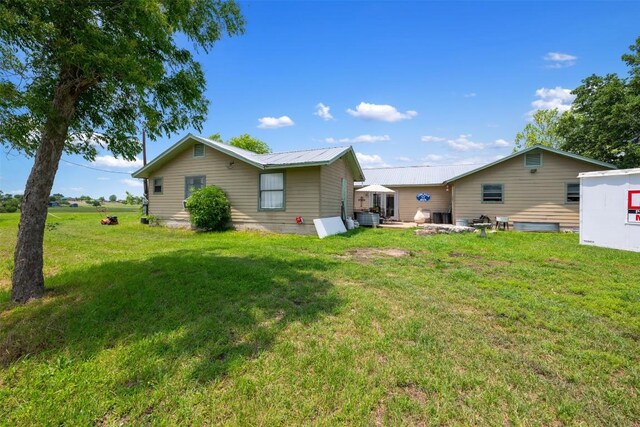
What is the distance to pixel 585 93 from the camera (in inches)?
694

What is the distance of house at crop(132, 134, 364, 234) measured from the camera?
448 inches

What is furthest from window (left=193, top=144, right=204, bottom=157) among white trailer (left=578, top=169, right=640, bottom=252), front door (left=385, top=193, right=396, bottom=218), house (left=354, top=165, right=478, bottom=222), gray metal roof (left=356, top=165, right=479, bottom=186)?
white trailer (left=578, top=169, right=640, bottom=252)

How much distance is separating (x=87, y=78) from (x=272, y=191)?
26.6 feet

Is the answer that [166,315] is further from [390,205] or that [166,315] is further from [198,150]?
[390,205]

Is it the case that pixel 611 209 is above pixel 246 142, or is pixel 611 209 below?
below

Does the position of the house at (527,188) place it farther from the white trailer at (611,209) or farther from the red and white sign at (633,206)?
the red and white sign at (633,206)

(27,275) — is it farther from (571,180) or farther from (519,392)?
(571,180)

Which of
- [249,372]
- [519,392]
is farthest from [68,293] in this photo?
[519,392]

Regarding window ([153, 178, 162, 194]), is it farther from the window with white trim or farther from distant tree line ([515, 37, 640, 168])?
distant tree line ([515, 37, 640, 168])

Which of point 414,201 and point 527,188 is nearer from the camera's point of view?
point 527,188

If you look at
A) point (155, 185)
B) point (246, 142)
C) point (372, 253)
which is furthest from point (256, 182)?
point (246, 142)

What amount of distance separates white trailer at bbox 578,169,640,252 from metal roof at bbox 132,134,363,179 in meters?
8.40

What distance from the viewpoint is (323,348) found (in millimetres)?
2852

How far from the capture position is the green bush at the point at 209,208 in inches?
474
